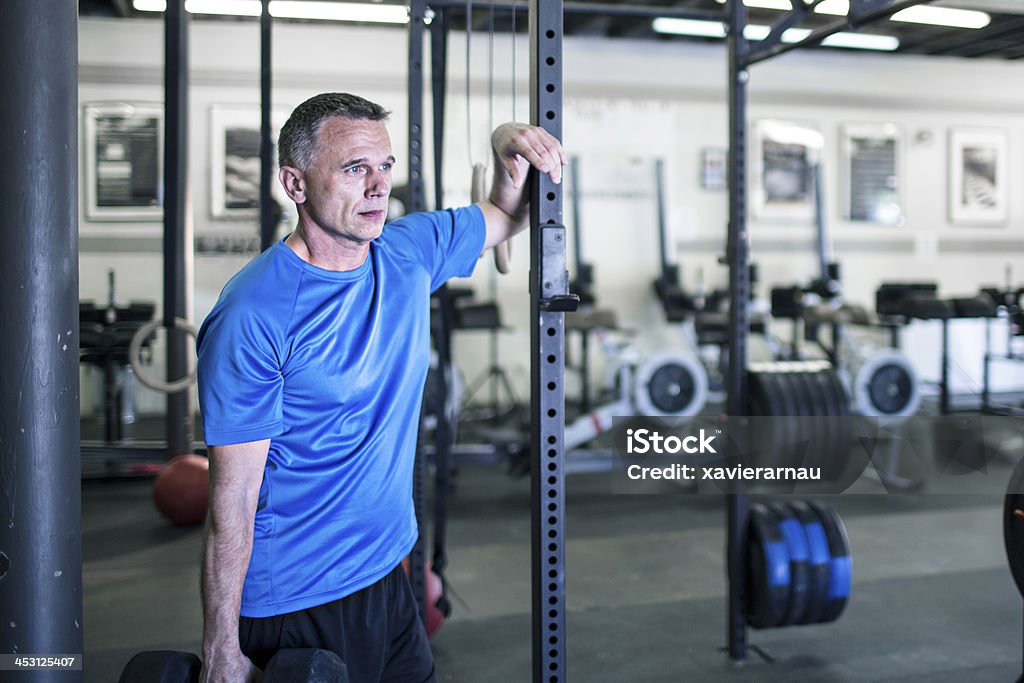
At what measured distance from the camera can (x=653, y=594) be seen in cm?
359

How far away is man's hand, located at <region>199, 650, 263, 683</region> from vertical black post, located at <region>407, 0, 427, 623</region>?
46.4 inches

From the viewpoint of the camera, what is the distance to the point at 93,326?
5.44 metres

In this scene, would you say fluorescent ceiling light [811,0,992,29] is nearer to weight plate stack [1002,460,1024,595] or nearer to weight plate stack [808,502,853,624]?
weight plate stack [808,502,853,624]

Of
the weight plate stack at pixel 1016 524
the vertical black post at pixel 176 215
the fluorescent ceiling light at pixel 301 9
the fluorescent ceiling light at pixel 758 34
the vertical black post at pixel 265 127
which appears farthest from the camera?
the fluorescent ceiling light at pixel 758 34

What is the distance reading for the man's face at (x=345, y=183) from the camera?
5.06 ft

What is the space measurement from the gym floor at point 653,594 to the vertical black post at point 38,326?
1.43 metres

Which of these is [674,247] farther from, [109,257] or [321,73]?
[109,257]

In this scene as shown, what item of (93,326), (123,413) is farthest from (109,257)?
(93,326)

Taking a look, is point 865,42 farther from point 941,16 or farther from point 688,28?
point 688,28

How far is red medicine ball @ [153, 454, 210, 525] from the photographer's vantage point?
4.40m

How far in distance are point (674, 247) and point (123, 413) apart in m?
4.75

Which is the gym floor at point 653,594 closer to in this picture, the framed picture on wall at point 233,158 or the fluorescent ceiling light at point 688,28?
the framed picture on wall at point 233,158

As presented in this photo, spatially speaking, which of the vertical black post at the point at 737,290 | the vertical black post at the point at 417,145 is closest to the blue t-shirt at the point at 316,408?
the vertical black post at the point at 417,145

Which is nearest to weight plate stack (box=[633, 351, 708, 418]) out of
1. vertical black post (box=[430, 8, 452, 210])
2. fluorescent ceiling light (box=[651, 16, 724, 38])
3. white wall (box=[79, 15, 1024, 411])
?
white wall (box=[79, 15, 1024, 411])
